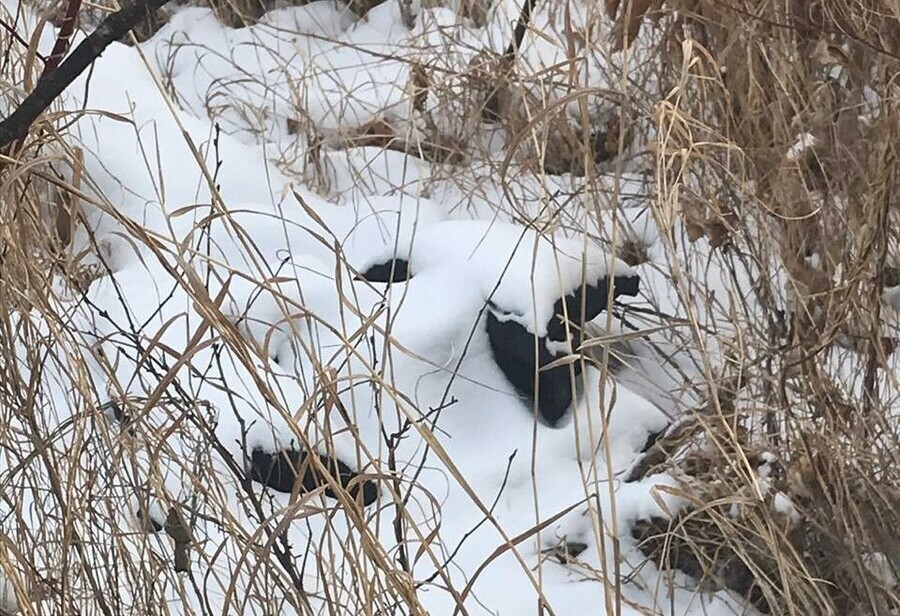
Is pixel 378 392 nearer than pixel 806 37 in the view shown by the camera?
Yes

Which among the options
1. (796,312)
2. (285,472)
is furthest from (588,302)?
(285,472)

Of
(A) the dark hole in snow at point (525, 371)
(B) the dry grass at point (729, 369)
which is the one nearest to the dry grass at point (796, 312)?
(B) the dry grass at point (729, 369)

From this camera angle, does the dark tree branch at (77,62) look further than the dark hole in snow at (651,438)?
No

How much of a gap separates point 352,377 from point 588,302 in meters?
0.72

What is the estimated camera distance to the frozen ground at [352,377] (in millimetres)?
878

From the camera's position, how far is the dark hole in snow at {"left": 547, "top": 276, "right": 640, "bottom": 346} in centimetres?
147

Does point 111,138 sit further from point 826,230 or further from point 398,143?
point 826,230

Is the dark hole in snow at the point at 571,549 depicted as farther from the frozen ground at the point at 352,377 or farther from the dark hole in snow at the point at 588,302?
the dark hole in snow at the point at 588,302

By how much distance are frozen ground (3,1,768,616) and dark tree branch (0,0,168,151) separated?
183 mm

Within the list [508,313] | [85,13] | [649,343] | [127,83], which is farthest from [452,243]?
[85,13]

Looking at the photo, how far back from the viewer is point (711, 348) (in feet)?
5.11

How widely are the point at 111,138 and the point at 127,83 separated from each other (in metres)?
0.17

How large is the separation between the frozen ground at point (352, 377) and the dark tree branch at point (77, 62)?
18 centimetres

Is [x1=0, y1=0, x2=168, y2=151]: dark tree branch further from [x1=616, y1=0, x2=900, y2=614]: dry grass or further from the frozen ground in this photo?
[x1=616, y1=0, x2=900, y2=614]: dry grass
